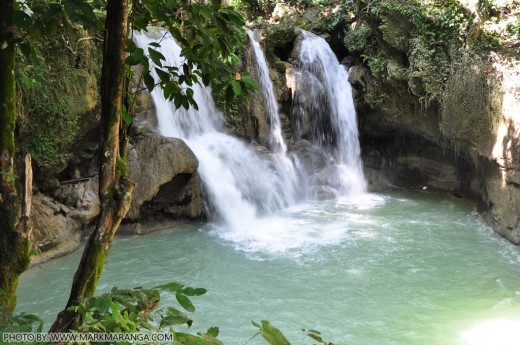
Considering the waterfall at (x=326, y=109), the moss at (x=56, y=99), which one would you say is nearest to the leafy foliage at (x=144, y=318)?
the moss at (x=56, y=99)

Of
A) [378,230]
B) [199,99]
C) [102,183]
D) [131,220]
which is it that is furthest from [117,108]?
[199,99]

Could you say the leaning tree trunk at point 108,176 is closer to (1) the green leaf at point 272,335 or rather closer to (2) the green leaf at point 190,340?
(2) the green leaf at point 190,340

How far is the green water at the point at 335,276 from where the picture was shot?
4695mm

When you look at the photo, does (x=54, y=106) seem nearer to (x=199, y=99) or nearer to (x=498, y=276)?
(x=199, y=99)

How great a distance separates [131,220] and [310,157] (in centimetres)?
531

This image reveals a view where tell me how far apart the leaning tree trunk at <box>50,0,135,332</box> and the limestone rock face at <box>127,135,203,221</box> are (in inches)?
241

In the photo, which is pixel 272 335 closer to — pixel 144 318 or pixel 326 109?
pixel 144 318

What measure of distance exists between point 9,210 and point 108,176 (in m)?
0.41

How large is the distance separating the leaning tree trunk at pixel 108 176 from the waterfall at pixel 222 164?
21.5ft

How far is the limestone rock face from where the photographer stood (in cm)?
789

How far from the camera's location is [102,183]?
178 centimetres

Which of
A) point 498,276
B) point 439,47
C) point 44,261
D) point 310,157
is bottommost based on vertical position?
point 498,276

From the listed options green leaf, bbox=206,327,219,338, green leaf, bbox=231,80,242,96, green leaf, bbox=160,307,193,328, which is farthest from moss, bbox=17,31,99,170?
green leaf, bbox=206,327,219,338

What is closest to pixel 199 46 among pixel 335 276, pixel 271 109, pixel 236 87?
pixel 236 87
